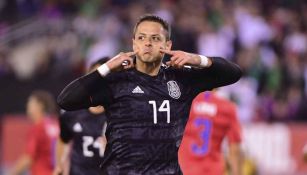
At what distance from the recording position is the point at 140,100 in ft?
21.4

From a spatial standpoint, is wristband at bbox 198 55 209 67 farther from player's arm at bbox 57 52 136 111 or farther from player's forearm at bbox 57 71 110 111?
player's forearm at bbox 57 71 110 111

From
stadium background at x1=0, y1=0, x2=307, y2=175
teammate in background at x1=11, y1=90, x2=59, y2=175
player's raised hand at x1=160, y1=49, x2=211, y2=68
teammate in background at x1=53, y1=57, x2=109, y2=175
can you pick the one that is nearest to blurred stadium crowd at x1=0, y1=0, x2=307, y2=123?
stadium background at x1=0, y1=0, x2=307, y2=175

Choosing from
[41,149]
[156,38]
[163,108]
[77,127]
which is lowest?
[41,149]

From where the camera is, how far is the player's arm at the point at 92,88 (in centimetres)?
642

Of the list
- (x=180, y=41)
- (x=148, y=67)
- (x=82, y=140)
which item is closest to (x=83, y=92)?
(x=148, y=67)

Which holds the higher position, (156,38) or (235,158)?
(156,38)

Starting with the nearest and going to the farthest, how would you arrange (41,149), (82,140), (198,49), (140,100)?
(140,100) < (82,140) < (41,149) < (198,49)

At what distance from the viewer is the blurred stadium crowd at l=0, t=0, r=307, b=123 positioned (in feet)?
57.7

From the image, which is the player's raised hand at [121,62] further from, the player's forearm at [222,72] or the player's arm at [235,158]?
the player's arm at [235,158]

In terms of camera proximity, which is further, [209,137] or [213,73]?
[209,137]

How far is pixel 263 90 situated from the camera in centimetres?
1778

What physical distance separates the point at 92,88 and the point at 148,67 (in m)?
0.41

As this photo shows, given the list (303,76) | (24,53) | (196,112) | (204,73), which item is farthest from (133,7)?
(204,73)

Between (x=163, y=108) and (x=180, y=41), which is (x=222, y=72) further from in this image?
(x=180, y=41)
